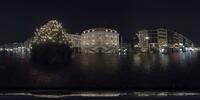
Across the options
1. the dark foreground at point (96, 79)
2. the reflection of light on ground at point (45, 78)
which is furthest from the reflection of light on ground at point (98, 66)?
the reflection of light on ground at point (45, 78)

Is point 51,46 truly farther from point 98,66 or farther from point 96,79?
point 96,79

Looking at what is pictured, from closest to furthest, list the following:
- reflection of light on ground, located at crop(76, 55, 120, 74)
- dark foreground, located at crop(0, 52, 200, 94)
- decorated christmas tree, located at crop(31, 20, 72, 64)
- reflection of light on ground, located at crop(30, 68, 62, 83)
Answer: dark foreground, located at crop(0, 52, 200, 94) < reflection of light on ground, located at crop(30, 68, 62, 83) < reflection of light on ground, located at crop(76, 55, 120, 74) < decorated christmas tree, located at crop(31, 20, 72, 64)

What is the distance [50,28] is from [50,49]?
15.6 m

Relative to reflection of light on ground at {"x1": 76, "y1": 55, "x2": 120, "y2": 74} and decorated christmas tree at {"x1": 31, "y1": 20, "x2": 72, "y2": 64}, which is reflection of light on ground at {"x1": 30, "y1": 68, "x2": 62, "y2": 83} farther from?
decorated christmas tree at {"x1": 31, "y1": 20, "x2": 72, "y2": 64}

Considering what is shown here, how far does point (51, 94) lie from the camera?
904 inches

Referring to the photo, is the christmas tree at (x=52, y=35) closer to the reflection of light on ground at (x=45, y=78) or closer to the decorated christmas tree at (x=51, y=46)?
the decorated christmas tree at (x=51, y=46)

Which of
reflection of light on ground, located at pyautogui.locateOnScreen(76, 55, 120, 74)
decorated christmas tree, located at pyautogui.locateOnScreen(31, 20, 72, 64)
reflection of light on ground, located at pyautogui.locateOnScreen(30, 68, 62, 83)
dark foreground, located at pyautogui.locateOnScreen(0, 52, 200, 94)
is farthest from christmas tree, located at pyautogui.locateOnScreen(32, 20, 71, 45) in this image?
reflection of light on ground, located at pyautogui.locateOnScreen(30, 68, 62, 83)

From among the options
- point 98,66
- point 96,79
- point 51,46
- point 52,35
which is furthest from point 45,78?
point 52,35

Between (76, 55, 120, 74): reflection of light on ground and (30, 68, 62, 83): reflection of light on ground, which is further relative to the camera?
(76, 55, 120, 74): reflection of light on ground

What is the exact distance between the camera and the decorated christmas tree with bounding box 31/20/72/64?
277 ft

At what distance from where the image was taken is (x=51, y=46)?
85.5 m

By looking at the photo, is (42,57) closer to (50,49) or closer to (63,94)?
(50,49)

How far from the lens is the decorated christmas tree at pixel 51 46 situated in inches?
3322

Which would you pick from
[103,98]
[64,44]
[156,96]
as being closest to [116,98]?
[103,98]
